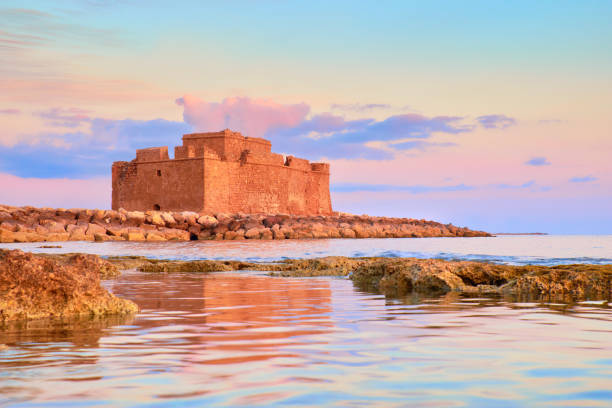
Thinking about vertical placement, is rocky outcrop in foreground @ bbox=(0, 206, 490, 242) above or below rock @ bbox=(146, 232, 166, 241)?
above

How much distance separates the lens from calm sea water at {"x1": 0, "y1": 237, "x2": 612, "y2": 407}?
203 cm

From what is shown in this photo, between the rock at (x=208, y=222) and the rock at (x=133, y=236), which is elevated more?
the rock at (x=208, y=222)

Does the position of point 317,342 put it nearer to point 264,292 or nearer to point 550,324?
point 550,324

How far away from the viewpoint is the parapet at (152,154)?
37478 mm

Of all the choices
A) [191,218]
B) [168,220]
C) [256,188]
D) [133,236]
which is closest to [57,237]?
[133,236]

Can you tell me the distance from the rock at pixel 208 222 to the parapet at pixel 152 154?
7388mm

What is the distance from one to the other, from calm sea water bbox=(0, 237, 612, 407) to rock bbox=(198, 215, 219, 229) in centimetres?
2692

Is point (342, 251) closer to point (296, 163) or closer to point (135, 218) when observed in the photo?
point (135, 218)

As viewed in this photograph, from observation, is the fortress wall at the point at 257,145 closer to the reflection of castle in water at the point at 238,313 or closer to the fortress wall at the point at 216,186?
the fortress wall at the point at 216,186

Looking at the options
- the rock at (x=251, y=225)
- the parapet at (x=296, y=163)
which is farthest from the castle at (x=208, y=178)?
the rock at (x=251, y=225)

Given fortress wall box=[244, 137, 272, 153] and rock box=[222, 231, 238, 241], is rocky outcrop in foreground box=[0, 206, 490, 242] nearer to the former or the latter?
rock box=[222, 231, 238, 241]

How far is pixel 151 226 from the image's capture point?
29.9 m

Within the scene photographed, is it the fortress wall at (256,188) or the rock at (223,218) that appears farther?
the fortress wall at (256,188)

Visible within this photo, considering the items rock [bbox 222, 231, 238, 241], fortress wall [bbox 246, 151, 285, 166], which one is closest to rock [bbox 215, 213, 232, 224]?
rock [bbox 222, 231, 238, 241]
